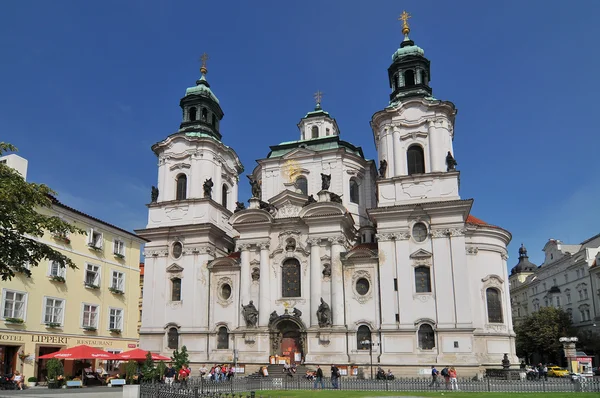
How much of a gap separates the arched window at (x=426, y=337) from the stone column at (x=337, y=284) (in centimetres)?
546

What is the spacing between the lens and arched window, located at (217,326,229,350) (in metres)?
40.4

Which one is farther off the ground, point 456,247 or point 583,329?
point 456,247

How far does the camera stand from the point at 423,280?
36.9 m

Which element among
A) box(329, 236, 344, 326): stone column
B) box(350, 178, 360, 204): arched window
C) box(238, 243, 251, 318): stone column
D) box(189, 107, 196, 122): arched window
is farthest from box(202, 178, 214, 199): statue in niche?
box(350, 178, 360, 204): arched window

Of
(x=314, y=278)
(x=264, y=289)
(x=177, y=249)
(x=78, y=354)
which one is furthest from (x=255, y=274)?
(x=78, y=354)

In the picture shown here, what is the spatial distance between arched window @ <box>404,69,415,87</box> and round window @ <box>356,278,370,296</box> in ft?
54.4

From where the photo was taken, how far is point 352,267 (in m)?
38.8

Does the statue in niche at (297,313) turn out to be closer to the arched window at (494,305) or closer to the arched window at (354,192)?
the arched window at (354,192)

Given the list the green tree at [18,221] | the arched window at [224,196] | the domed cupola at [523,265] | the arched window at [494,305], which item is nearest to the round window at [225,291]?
the arched window at [224,196]

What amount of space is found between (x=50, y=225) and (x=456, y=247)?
1096 inches

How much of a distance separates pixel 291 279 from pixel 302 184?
935 centimetres

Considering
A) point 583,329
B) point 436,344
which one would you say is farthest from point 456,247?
point 583,329

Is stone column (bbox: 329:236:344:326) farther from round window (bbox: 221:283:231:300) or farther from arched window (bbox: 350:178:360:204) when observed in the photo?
round window (bbox: 221:283:231:300)

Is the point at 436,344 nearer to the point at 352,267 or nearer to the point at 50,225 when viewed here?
the point at 352,267
